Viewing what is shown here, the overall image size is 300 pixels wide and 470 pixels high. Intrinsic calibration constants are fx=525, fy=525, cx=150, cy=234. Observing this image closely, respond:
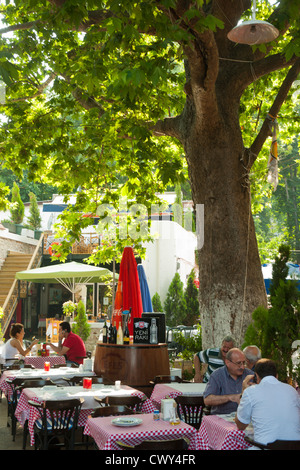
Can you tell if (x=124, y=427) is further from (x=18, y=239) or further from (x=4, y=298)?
(x=18, y=239)

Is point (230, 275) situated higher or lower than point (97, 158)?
lower

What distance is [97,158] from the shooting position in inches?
398

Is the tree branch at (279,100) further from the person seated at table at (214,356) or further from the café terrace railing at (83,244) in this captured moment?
the café terrace railing at (83,244)

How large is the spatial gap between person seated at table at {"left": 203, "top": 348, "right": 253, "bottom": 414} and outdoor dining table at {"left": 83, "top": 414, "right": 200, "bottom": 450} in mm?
635

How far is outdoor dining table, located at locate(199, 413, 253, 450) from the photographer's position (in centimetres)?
474

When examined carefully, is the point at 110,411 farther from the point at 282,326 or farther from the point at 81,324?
the point at 81,324

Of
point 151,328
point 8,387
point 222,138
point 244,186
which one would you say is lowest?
point 8,387

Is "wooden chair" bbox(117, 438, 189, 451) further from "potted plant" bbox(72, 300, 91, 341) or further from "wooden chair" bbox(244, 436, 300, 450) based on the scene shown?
"potted plant" bbox(72, 300, 91, 341)

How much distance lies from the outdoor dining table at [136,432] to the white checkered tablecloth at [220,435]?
10 centimetres

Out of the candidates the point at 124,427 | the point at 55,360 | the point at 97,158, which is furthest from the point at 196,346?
the point at 124,427

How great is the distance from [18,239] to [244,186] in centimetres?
1979

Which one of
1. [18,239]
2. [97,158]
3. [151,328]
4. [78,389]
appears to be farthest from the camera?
[18,239]

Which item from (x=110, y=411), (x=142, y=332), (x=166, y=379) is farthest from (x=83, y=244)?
(x=110, y=411)

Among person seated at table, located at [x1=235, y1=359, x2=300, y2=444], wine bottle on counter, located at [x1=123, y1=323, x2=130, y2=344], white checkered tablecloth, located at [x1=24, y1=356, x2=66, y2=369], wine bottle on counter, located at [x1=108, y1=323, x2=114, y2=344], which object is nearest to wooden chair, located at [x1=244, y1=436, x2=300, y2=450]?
person seated at table, located at [x1=235, y1=359, x2=300, y2=444]
